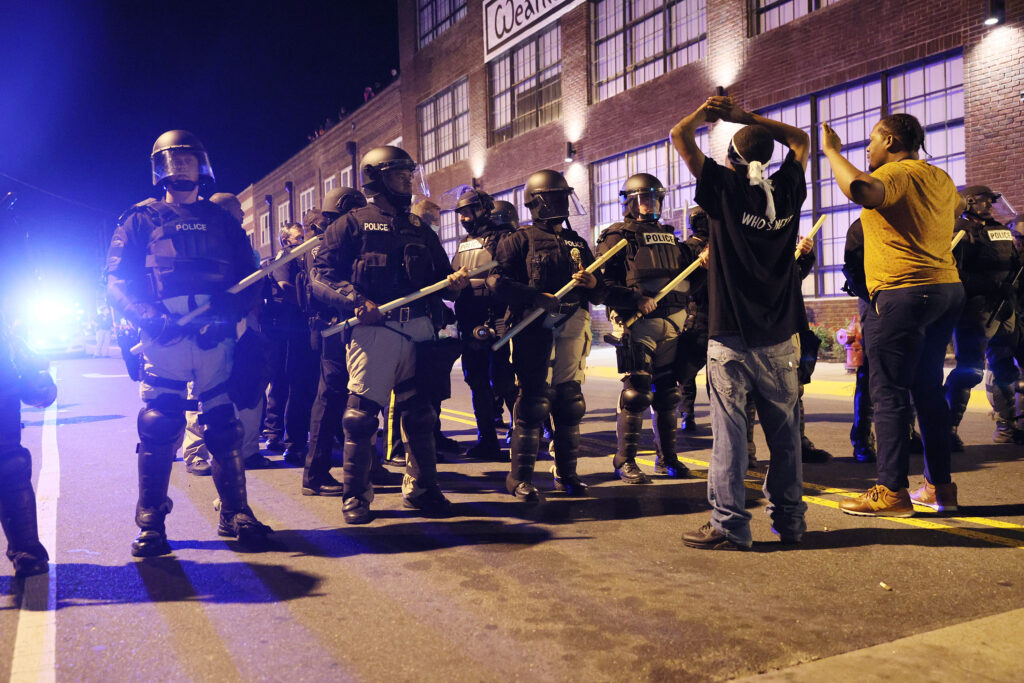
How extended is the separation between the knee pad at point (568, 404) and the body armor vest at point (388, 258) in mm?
1224

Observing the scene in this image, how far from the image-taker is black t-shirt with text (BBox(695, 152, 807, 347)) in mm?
4398

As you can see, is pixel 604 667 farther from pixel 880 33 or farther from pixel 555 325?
pixel 880 33

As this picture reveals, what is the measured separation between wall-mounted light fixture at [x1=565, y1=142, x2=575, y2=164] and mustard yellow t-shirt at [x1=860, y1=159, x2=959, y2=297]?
20.4 metres

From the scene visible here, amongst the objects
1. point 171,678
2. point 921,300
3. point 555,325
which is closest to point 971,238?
point 921,300

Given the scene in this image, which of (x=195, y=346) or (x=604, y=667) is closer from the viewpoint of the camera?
(x=604, y=667)

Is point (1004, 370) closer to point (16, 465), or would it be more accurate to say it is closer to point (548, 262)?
point (548, 262)

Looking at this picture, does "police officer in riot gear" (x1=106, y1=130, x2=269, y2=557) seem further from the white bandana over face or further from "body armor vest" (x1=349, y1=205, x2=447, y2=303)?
the white bandana over face

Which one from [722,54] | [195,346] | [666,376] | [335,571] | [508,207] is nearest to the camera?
[335,571]

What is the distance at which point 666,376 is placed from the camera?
6.52 meters

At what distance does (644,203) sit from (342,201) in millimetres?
2524

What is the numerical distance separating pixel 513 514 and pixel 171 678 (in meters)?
2.70

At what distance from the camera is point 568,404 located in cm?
598

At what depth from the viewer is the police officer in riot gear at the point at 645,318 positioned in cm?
632

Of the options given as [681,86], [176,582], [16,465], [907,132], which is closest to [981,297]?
[907,132]
